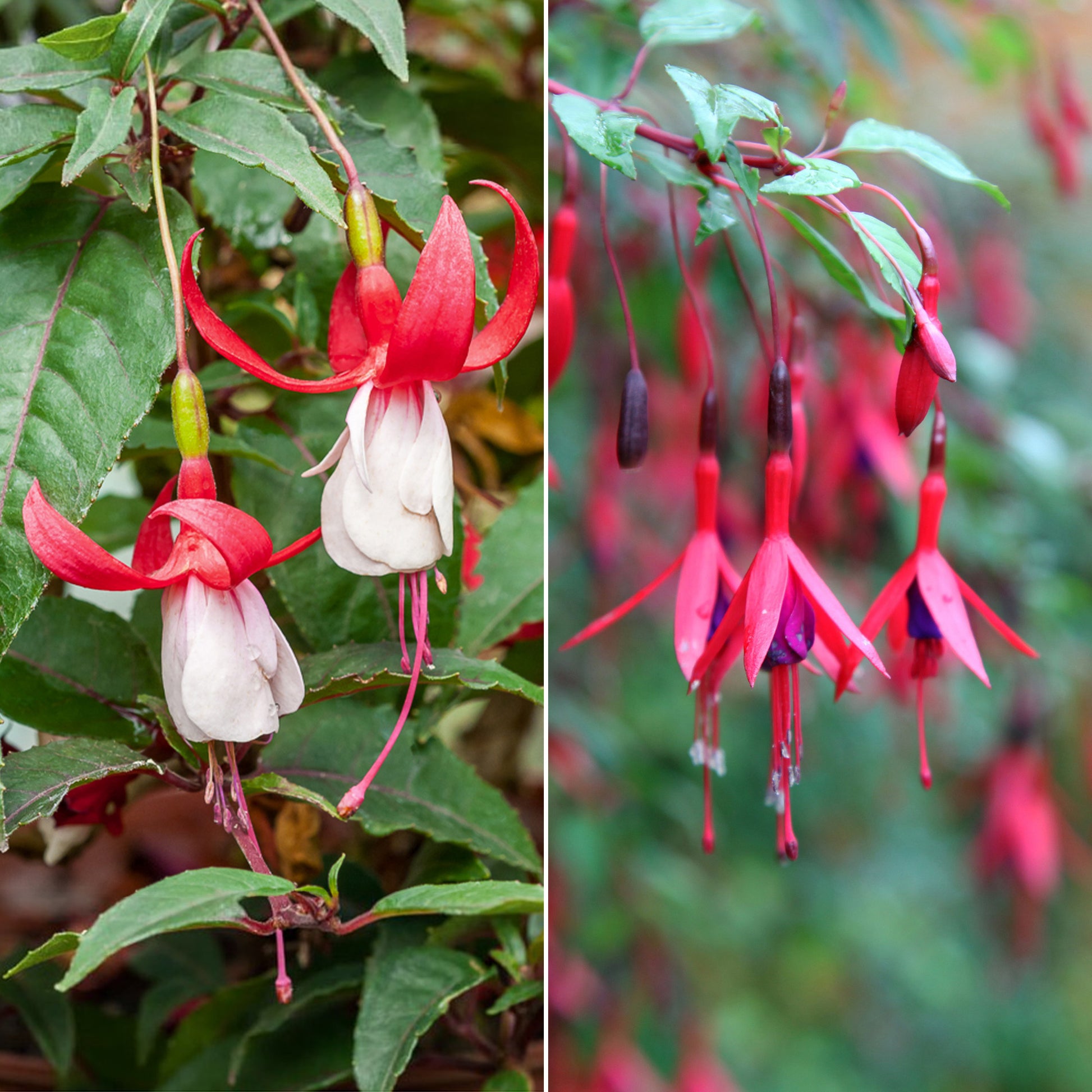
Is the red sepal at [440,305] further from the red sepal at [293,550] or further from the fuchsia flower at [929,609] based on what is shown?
the fuchsia flower at [929,609]

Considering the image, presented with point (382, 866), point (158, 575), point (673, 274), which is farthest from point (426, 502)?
point (673, 274)

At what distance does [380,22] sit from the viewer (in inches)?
12.6

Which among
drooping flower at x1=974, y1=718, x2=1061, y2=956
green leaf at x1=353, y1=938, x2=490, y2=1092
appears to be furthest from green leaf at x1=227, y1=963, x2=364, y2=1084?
drooping flower at x1=974, y1=718, x2=1061, y2=956

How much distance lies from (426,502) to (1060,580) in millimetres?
758

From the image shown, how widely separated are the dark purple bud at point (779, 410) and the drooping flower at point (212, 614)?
6.6 inches

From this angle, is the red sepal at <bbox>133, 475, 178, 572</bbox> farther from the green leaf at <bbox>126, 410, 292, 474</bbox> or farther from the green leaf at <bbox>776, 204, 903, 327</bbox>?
the green leaf at <bbox>776, 204, 903, 327</bbox>

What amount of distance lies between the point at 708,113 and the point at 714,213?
0.13 feet

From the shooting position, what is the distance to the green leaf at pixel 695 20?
410mm

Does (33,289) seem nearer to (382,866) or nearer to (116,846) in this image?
(382,866)

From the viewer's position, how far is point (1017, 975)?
1.58 meters

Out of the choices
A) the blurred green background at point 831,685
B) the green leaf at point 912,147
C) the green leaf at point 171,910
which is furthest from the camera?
the blurred green background at point 831,685

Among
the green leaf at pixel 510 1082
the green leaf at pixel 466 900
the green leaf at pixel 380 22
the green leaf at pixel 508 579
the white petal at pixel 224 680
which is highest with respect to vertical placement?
the green leaf at pixel 380 22

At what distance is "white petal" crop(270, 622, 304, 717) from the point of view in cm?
29

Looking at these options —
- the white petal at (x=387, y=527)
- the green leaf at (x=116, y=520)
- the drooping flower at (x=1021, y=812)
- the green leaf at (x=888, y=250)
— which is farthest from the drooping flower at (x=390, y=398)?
the drooping flower at (x=1021, y=812)
